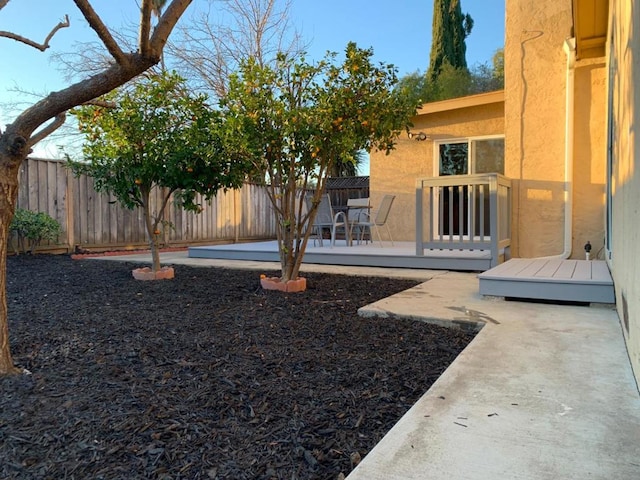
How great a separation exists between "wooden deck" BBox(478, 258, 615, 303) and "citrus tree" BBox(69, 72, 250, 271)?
8.82 feet

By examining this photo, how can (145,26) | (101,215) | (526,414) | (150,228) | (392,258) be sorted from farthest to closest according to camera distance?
(101,215)
(392,258)
(150,228)
(145,26)
(526,414)

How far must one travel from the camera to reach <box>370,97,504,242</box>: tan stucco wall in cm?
768

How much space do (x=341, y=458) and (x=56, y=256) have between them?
8.01 metres

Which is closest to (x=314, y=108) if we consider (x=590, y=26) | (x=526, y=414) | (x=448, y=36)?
(x=526, y=414)

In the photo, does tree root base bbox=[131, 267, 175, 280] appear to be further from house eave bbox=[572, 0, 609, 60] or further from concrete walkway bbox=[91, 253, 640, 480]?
house eave bbox=[572, 0, 609, 60]

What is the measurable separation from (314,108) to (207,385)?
2.67 m

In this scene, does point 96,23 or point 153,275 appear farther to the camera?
point 153,275

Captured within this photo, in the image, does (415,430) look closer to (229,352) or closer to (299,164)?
(229,352)

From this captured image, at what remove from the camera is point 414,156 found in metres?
8.54

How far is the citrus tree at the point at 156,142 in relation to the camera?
4598mm

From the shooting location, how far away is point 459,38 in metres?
17.1

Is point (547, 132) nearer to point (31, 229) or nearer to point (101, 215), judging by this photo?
point (31, 229)

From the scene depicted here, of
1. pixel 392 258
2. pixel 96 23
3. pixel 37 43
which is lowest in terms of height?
pixel 392 258

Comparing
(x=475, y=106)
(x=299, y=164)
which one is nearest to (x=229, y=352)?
(x=299, y=164)
